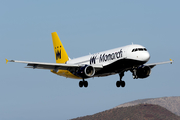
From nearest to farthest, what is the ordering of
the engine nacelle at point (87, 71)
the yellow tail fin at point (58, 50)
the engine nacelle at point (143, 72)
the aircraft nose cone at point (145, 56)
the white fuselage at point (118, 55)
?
the aircraft nose cone at point (145, 56), the white fuselage at point (118, 55), the engine nacelle at point (87, 71), the engine nacelle at point (143, 72), the yellow tail fin at point (58, 50)

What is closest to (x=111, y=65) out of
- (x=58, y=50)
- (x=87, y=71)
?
(x=87, y=71)

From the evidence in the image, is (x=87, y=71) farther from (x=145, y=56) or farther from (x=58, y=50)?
(x=58, y=50)

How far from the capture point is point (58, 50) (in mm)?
74812

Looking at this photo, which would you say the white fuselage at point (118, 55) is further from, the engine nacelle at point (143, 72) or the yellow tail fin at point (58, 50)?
the yellow tail fin at point (58, 50)

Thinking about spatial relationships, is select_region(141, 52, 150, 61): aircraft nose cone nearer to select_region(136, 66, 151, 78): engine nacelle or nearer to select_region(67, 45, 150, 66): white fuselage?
select_region(67, 45, 150, 66): white fuselage

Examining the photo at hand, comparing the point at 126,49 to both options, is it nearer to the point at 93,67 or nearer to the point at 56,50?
the point at 93,67

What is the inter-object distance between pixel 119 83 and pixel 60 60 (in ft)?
56.3

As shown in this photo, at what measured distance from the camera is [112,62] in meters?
54.5

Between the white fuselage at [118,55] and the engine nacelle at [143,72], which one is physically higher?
the white fuselage at [118,55]

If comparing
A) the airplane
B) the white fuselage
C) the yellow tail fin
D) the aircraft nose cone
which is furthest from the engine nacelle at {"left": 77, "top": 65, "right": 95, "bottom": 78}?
the yellow tail fin

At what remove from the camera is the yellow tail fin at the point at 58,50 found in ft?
238

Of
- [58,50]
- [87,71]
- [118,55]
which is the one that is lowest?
[87,71]

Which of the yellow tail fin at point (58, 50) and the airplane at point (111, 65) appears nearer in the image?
the airplane at point (111, 65)

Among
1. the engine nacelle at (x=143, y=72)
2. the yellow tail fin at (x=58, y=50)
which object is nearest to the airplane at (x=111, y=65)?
the engine nacelle at (x=143, y=72)
